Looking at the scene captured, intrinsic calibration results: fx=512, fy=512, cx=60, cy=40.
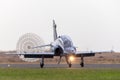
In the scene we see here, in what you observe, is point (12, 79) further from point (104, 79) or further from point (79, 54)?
point (79, 54)

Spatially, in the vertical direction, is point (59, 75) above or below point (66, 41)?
below

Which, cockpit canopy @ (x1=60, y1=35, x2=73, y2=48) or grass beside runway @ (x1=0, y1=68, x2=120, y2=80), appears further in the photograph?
cockpit canopy @ (x1=60, y1=35, x2=73, y2=48)

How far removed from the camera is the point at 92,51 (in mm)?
76062

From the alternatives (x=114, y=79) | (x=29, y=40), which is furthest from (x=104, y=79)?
(x=29, y=40)

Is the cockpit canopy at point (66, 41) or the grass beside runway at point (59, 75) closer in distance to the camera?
the grass beside runway at point (59, 75)

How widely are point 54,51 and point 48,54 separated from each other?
1.13 m

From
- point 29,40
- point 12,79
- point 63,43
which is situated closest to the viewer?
point 12,79

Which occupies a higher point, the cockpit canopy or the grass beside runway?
the cockpit canopy

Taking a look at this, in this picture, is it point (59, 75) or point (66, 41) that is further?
point (66, 41)

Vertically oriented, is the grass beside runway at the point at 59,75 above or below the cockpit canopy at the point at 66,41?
below

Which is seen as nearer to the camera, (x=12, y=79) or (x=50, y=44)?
(x=12, y=79)

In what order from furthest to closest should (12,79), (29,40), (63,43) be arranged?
(29,40) < (63,43) < (12,79)

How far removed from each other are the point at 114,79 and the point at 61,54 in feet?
118

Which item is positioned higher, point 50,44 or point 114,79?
point 50,44
